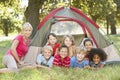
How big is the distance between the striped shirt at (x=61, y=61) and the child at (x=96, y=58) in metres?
0.48

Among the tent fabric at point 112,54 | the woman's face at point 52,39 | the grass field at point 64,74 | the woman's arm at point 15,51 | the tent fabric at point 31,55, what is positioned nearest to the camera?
the grass field at point 64,74

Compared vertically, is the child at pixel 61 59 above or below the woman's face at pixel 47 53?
below

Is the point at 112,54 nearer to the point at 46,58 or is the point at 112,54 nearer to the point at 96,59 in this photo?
the point at 96,59

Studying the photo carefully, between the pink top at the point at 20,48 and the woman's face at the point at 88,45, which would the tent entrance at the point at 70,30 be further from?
the pink top at the point at 20,48

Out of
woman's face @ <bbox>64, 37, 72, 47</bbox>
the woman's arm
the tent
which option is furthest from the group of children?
the tent

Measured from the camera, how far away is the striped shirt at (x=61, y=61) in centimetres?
599

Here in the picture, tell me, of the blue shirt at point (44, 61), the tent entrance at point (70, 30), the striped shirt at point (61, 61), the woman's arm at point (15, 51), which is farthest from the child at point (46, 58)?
the tent entrance at point (70, 30)

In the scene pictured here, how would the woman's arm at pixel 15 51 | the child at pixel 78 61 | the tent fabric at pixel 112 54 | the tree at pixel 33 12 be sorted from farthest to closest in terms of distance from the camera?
the tree at pixel 33 12, the tent fabric at pixel 112 54, the child at pixel 78 61, the woman's arm at pixel 15 51

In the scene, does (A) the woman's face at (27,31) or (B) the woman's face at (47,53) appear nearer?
(A) the woman's face at (27,31)

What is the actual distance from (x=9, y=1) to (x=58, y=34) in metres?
12.0

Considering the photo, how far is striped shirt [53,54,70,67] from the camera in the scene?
5.99m

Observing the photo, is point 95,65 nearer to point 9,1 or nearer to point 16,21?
point 9,1

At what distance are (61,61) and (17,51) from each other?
3.14 ft

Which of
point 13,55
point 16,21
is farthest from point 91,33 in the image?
point 16,21
